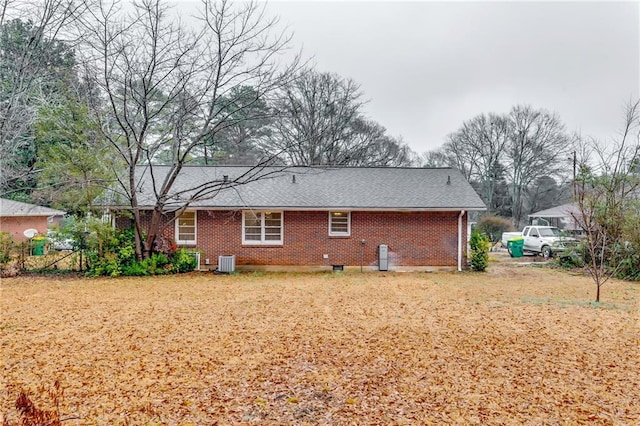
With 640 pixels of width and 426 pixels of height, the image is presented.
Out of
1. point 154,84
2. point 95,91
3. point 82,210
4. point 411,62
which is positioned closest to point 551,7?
point 411,62

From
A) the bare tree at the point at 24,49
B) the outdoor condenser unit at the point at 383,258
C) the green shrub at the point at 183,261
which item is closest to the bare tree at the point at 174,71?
the green shrub at the point at 183,261

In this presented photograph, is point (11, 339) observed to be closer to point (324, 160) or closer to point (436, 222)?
point (436, 222)

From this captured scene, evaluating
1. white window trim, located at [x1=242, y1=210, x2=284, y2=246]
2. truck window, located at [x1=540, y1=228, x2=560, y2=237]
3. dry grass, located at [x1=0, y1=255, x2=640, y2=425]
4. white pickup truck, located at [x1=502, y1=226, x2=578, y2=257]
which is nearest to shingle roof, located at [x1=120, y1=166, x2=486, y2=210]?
white window trim, located at [x1=242, y1=210, x2=284, y2=246]

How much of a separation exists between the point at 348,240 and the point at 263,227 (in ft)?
10.8

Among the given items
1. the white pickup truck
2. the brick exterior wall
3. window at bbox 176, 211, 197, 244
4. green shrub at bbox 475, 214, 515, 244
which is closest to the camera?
A: the brick exterior wall

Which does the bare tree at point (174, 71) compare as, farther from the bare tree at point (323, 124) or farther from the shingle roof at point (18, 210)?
the bare tree at point (323, 124)

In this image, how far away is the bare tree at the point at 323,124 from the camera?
2859 cm

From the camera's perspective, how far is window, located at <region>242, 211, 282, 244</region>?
47.6ft

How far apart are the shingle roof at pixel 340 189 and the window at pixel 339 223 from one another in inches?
20.4

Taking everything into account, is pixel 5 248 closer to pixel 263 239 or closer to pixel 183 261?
pixel 183 261

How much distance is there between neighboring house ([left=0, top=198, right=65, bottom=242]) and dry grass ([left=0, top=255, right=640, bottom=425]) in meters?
12.7

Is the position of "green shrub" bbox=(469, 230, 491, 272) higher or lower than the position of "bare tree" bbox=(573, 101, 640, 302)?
lower

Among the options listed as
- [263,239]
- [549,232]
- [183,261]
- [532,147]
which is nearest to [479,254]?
[263,239]

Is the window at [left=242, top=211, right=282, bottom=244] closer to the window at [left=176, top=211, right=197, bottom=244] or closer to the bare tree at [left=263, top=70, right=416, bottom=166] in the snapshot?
the window at [left=176, top=211, right=197, bottom=244]
